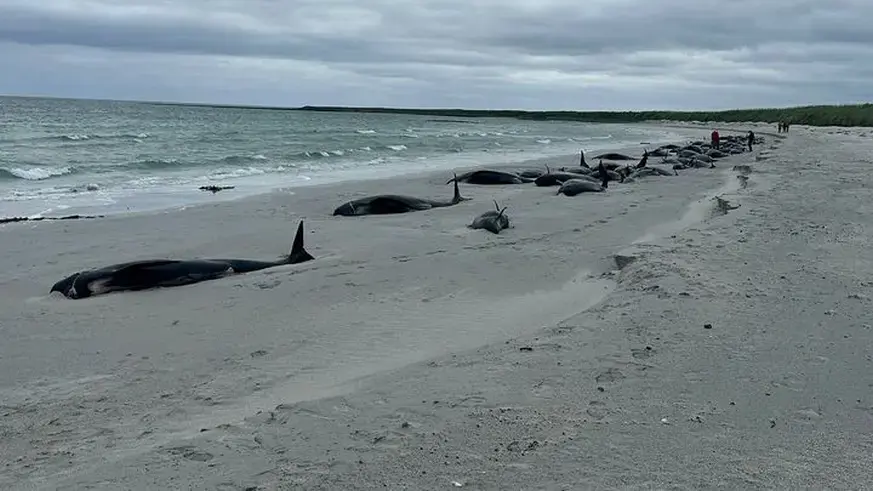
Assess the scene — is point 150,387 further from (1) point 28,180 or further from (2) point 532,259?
(1) point 28,180

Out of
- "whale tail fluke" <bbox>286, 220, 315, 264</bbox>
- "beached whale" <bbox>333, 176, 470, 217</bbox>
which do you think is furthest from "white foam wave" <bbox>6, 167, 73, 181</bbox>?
"whale tail fluke" <bbox>286, 220, 315, 264</bbox>

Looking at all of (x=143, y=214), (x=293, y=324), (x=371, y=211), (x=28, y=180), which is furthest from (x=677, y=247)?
(x=28, y=180)

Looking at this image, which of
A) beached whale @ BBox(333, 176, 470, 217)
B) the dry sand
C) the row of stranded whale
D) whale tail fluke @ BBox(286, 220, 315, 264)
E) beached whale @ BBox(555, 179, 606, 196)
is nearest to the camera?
the dry sand

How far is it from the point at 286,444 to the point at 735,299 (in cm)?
441

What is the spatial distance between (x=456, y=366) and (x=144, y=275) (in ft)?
14.3

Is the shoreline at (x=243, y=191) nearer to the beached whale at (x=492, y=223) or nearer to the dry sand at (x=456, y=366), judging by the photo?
the dry sand at (x=456, y=366)

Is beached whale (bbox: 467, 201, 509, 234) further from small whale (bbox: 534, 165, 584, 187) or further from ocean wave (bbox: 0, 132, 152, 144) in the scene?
ocean wave (bbox: 0, 132, 152, 144)

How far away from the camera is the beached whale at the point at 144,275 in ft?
25.7

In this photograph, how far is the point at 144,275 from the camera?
26.7 ft

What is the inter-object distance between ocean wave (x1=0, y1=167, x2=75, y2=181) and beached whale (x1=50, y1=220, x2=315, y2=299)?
632 inches

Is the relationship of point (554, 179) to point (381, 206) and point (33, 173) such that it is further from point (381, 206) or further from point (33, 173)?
point (33, 173)

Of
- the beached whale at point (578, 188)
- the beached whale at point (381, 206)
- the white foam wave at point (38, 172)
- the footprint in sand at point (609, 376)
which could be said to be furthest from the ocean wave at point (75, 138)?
the footprint in sand at point (609, 376)

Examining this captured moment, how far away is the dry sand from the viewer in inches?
146

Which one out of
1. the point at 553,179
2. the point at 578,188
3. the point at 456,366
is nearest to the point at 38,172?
the point at 553,179
